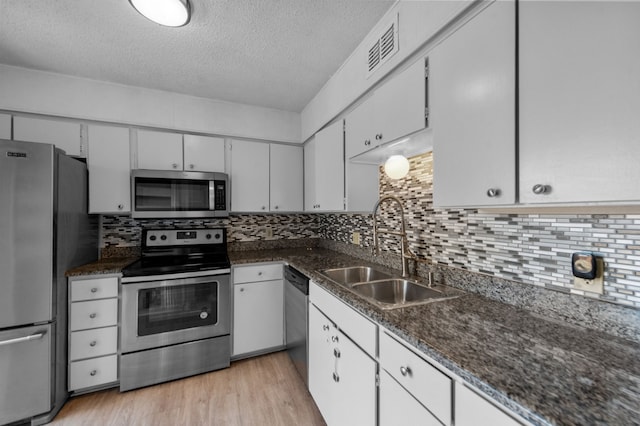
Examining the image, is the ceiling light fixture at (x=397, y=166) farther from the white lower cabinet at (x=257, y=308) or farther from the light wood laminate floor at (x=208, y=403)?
the light wood laminate floor at (x=208, y=403)

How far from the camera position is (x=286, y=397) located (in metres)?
1.88

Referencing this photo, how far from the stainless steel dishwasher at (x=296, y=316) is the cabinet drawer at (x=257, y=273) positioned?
0.34 feet

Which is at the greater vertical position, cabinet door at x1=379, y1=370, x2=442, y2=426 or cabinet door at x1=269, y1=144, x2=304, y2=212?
cabinet door at x1=269, y1=144, x2=304, y2=212

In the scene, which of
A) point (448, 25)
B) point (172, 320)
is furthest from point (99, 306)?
point (448, 25)

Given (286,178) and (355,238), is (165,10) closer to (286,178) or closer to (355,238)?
(286,178)

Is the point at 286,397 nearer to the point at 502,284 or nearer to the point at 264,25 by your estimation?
the point at 502,284

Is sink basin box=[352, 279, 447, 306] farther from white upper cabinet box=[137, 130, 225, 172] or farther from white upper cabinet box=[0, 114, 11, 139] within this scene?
white upper cabinet box=[0, 114, 11, 139]

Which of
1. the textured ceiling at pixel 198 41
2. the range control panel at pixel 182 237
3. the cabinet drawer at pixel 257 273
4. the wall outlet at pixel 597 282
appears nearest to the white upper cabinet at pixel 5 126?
the textured ceiling at pixel 198 41

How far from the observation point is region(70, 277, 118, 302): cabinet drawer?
6.07ft

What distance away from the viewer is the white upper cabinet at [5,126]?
196 cm

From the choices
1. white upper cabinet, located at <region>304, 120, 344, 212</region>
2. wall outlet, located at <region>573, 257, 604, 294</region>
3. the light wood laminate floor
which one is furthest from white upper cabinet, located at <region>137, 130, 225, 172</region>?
wall outlet, located at <region>573, 257, 604, 294</region>

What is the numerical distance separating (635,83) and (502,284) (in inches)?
34.4

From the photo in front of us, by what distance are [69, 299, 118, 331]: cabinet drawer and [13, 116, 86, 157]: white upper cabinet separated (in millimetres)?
1229

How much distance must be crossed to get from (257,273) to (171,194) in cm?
105
